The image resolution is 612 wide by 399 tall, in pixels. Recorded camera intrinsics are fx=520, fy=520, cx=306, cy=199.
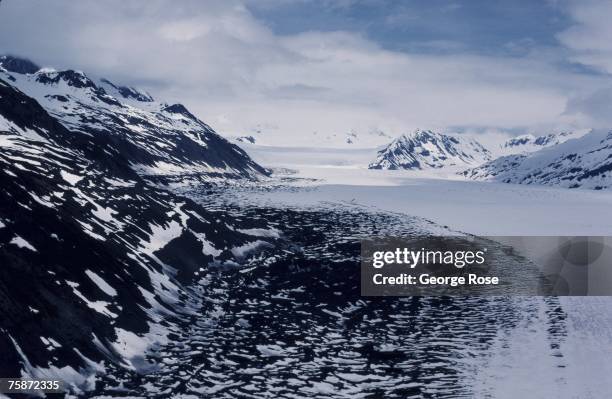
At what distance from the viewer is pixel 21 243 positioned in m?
39.6

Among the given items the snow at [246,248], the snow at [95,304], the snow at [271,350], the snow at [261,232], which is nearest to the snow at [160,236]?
the snow at [246,248]

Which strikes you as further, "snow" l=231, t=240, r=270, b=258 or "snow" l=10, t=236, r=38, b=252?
"snow" l=231, t=240, r=270, b=258

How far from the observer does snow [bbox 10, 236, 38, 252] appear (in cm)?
3926

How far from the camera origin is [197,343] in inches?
1527

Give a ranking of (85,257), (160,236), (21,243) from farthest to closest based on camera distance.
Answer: (160,236) < (85,257) < (21,243)

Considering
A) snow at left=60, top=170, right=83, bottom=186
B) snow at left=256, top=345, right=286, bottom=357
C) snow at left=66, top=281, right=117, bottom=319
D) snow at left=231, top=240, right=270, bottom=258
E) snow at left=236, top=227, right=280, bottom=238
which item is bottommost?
snow at left=256, top=345, right=286, bottom=357

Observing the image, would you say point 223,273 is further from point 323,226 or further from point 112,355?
point 323,226

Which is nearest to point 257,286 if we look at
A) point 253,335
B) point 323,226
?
point 253,335

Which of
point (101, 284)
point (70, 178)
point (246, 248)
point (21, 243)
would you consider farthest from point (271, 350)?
point (70, 178)

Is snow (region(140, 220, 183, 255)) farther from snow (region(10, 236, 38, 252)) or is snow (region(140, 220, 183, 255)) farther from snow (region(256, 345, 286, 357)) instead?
snow (region(256, 345, 286, 357))

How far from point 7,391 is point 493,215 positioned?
126 meters

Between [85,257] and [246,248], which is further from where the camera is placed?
[246,248]

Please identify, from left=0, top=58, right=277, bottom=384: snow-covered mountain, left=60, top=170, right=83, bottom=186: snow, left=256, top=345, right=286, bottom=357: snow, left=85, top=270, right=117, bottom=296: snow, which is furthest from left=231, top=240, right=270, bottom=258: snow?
left=256, top=345, right=286, bottom=357: snow

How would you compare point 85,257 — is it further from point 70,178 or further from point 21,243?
point 70,178
